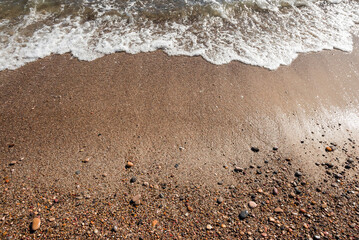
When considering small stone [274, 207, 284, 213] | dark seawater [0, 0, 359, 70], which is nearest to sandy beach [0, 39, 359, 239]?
small stone [274, 207, 284, 213]

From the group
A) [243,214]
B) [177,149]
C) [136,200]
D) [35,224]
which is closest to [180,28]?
[177,149]

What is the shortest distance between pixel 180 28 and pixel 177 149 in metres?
3.87

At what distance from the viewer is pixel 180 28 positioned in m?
5.91

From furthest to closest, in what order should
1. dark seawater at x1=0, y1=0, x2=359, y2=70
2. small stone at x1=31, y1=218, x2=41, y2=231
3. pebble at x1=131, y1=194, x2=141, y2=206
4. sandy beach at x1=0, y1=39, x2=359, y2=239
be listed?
dark seawater at x1=0, y1=0, x2=359, y2=70, pebble at x1=131, y1=194, x2=141, y2=206, sandy beach at x1=0, y1=39, x2=359, y2=239, small stone at x1=31, y1=218, x2=41, y2=231

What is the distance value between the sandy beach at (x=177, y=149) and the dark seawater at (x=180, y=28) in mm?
417

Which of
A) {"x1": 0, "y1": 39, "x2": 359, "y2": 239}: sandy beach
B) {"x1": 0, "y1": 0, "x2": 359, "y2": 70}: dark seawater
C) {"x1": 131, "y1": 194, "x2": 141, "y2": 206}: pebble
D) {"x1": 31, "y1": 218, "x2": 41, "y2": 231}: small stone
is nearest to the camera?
{"x1": 31, "y1": 218, "x2": 41, "y2": 231}: small stone

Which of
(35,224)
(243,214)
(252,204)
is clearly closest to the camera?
(35,224)

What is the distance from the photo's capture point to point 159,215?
2664 mm

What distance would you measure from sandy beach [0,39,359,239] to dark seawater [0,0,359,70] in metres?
0.42

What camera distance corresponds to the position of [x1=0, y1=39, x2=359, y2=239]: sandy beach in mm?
2637

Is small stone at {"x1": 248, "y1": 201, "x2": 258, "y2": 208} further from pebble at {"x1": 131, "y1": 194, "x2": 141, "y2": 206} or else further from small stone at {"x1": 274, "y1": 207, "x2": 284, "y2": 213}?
pebble at {"x1": 131, "y1": 194, "x2": 141, "y2": 206}

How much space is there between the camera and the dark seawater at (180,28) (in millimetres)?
5109

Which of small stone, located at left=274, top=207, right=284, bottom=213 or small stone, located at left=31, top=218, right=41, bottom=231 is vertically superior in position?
small stone, located at left=31, top=218, right=41, bottom=231

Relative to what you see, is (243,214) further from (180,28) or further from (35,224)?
(180,28)
